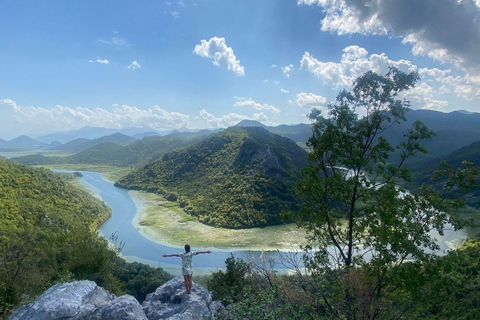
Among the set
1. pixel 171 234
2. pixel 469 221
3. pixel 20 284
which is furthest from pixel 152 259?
pixel 469 221

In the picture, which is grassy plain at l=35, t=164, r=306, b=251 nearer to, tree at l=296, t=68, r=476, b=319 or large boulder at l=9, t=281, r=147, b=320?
tree at l=296, t=68, r=476, b=319

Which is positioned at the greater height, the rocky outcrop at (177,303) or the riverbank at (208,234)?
the rocky outcrop at (177,303)

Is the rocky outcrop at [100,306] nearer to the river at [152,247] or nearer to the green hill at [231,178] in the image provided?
the river at [152,247]

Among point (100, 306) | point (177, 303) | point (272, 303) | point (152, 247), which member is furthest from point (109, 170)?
point (272, 303)

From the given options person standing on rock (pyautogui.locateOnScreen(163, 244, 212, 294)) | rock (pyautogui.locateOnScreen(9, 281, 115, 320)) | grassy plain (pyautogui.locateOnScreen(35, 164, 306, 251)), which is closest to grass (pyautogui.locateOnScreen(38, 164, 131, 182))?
grassy plain (pyautogui.locateOnScreen(35, 164, 306, 251))

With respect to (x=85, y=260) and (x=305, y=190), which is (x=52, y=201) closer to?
(x=85, y=260)

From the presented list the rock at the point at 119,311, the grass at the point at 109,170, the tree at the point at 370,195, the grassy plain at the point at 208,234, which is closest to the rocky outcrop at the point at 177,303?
the rock at the point at 119,311

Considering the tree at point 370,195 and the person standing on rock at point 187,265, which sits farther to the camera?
the person standing on rock at point 187,265
